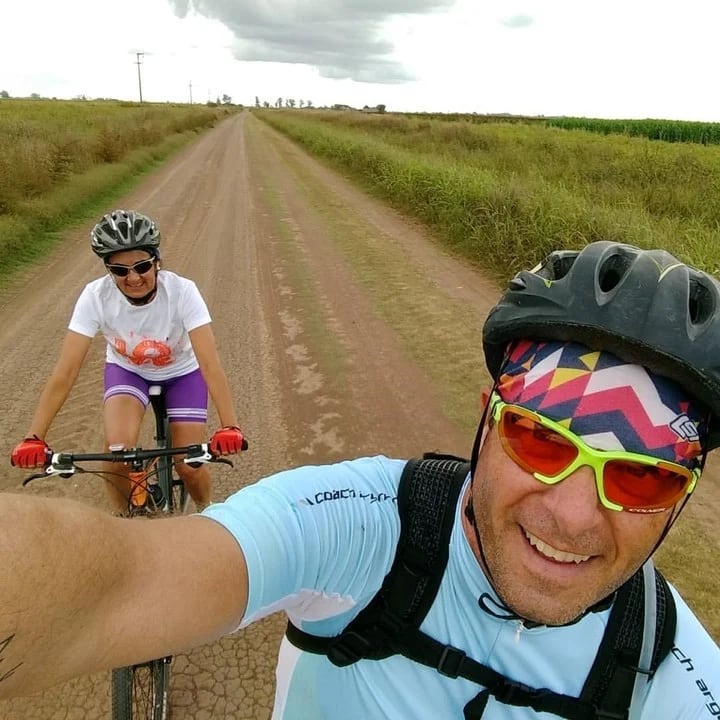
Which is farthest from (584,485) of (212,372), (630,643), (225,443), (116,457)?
(212,372)

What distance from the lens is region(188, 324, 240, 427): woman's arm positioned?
285 cm

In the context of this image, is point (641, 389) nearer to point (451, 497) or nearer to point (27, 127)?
point (451, 497)

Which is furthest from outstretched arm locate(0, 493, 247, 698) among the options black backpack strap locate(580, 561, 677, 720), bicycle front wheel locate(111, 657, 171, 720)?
bicycle front wheel locate(111, 657, 171, 720)

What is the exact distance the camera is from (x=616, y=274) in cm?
140

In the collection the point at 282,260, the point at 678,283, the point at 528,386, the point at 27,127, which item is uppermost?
the point at 27,127

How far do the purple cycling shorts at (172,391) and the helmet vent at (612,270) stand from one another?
2.33 metres

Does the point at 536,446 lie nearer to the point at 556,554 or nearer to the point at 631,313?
the point at 556,554

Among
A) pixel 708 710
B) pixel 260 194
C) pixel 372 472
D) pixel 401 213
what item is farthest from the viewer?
pixel 260 194

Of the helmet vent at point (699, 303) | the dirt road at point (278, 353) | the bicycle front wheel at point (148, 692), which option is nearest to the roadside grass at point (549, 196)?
the dirt road at point (278, 353)

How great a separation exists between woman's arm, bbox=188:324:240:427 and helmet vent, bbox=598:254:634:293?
191cm

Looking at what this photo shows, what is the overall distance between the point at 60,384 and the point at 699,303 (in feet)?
8.60

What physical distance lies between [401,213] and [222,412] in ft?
35.0

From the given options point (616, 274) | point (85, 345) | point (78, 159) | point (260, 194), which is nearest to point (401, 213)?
point (260, 194)

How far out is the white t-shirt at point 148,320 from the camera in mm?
3021
